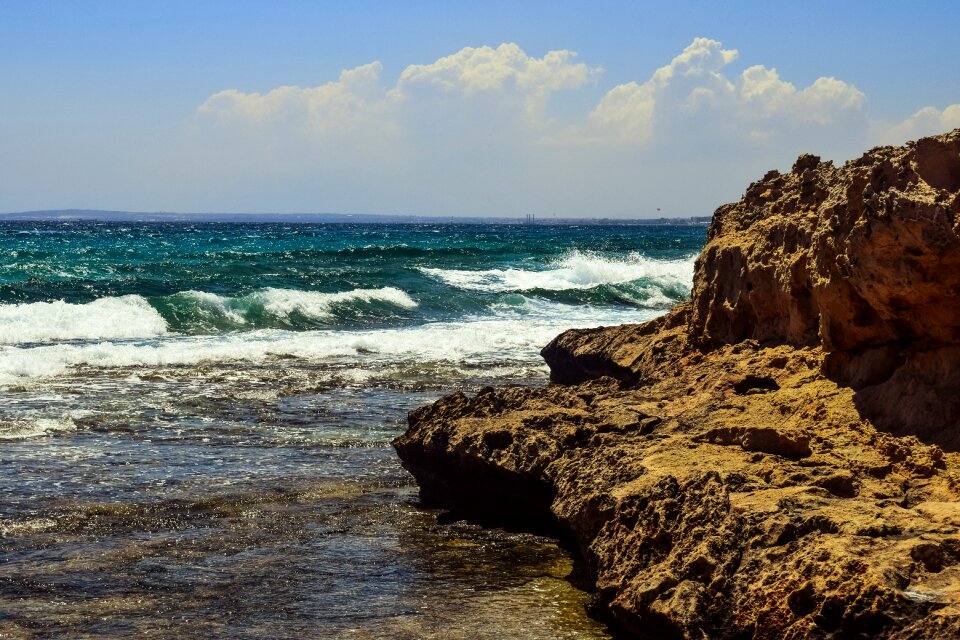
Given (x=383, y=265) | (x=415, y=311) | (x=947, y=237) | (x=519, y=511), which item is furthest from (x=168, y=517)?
(x=383, y=265)

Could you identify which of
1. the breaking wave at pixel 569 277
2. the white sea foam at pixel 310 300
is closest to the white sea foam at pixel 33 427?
the white sea foam at pixel 310 300

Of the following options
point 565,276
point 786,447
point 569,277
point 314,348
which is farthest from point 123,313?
point 565,276

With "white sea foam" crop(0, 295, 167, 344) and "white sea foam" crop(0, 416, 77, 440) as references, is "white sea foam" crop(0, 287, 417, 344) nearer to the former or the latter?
"white sea foam" crop(0, 295, 167, 344)

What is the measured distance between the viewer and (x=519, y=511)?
6988mm

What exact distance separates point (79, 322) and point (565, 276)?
1873 cm

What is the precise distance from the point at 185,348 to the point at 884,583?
13356 millimetres

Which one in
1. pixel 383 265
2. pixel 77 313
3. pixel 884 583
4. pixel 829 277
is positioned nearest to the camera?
pixel 884 583

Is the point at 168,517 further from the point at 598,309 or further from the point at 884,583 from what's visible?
the point at 598,309

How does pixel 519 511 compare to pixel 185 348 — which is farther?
pixel 185 348

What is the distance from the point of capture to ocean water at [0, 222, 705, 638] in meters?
5.47

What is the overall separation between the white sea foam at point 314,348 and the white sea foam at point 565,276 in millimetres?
10342

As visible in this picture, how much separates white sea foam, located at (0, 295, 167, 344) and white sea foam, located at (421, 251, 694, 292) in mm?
11156

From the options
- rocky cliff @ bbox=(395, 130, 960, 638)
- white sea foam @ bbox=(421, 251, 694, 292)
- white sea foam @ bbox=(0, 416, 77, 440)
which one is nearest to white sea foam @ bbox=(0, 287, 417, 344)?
white sea foam @ bbox=(421, 251, 694, 292)

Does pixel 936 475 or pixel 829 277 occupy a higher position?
pixel 829 277
